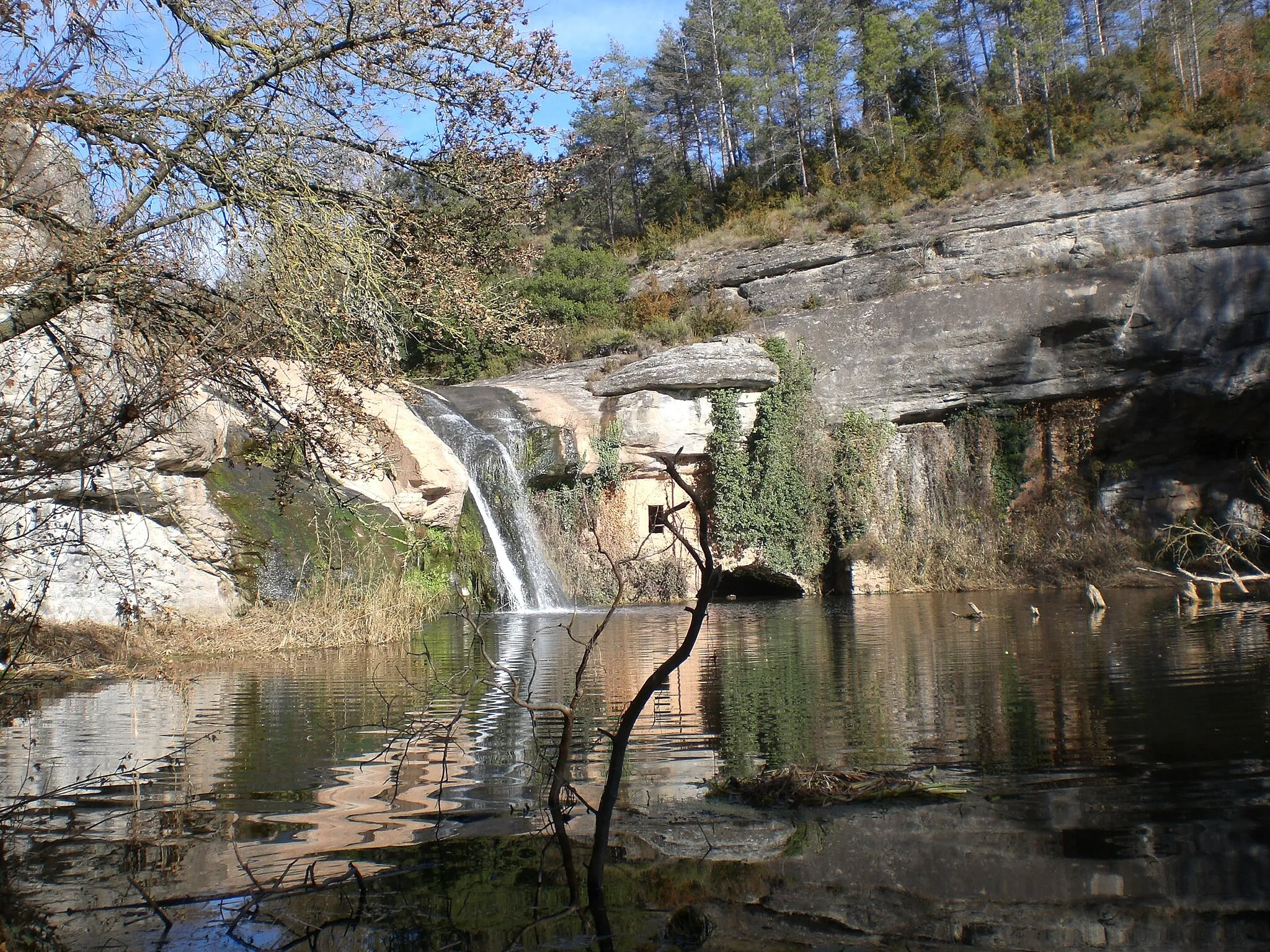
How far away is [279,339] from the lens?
6.21 meters

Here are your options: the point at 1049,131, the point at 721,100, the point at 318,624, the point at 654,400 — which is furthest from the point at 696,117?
the point at 318,624

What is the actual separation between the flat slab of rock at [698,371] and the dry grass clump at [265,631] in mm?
8177

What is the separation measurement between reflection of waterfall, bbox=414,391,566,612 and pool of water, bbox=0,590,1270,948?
8.32m

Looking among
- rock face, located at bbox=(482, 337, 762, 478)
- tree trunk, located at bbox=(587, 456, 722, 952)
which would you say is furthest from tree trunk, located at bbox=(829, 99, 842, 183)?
tree trunk, located at bbox=(587, 456, 722, 952)

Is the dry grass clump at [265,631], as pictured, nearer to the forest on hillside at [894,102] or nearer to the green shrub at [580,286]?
the green shrub at [580,286]

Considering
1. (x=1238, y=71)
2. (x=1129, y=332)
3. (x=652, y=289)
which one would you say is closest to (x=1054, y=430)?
(x=1129, y=332)

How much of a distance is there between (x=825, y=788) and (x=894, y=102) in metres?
37.9

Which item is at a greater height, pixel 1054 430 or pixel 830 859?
pixel 1054 430

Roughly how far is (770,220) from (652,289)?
4.58 meters

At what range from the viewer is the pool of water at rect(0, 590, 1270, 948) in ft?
9.44

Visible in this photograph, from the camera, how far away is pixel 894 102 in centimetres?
3806

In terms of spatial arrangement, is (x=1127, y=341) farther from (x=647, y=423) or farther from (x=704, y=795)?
(x=704, y=795)

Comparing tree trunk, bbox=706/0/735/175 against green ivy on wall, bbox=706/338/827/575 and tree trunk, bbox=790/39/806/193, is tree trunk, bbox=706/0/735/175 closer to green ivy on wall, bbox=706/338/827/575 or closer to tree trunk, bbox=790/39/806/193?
tree trunk, bbox=790/39/806/193

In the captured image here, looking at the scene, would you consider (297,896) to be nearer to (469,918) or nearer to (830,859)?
(469,918)
